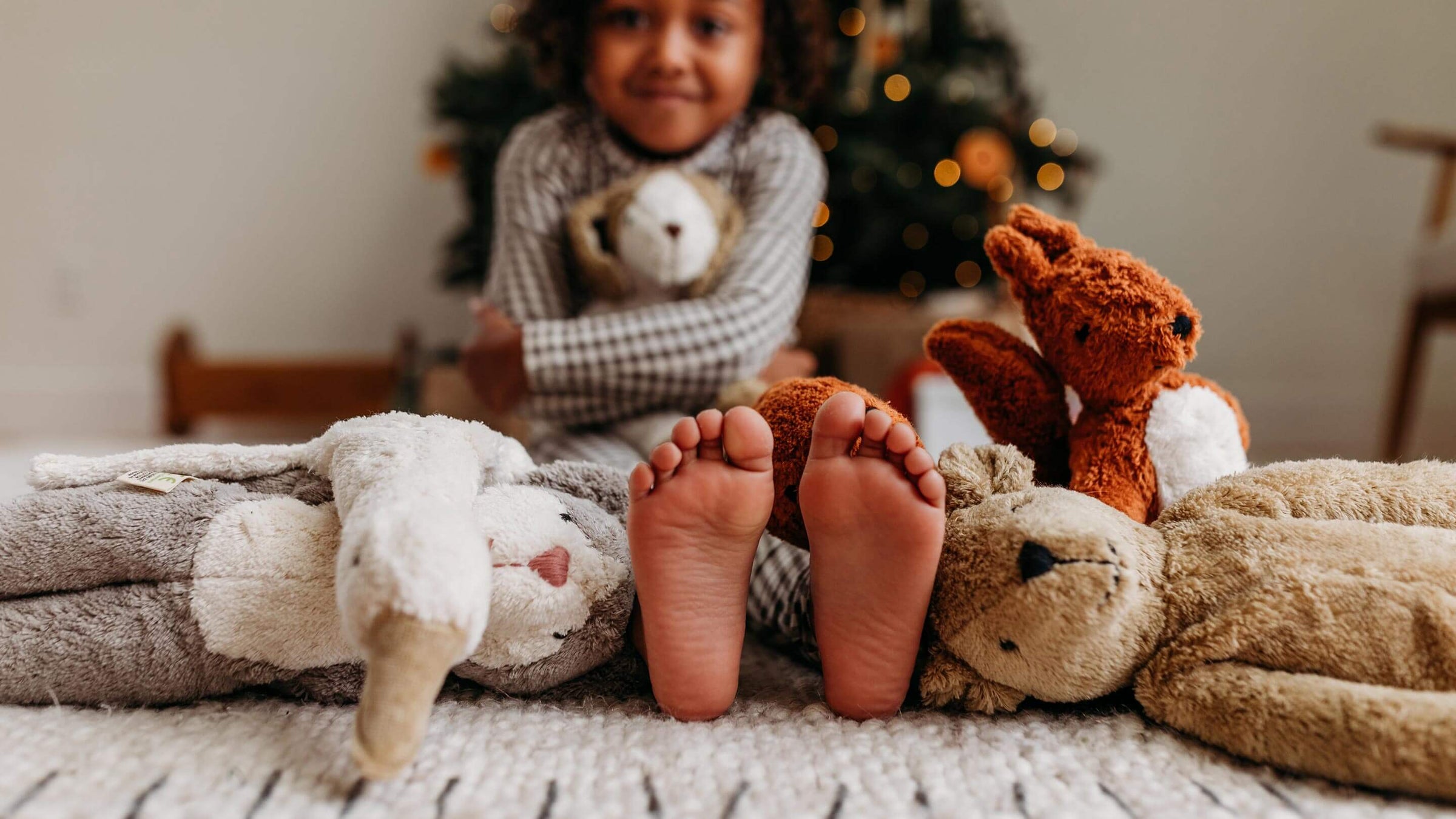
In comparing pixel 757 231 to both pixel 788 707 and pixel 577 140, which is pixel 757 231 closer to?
pixel 577 140

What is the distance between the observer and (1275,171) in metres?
2.11

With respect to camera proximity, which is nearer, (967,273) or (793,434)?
(793,434)

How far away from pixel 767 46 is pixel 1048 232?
66 cm

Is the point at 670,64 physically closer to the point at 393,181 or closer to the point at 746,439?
the point at 746,439

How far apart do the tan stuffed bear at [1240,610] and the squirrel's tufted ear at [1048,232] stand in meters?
0.14

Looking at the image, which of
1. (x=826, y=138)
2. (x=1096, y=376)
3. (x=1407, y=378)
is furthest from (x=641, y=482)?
(x=1407, y=378)

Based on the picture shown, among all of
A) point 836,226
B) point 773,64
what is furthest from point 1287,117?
point 773,64

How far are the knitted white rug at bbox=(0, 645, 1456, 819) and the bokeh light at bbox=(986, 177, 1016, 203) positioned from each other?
4.43ft

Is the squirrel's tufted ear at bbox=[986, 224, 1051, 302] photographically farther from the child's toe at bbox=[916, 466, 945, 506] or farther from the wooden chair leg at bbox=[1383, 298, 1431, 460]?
the wooden chair leg at bbox=[1383, 298, 1431, 460]

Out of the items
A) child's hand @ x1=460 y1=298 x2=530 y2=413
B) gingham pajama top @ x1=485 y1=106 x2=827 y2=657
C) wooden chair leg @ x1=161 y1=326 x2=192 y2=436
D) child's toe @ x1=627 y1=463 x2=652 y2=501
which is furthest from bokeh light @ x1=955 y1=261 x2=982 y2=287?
wooden chair leg @ x1=161 y1=326 x2=192 y2=436

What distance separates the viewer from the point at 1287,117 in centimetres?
209

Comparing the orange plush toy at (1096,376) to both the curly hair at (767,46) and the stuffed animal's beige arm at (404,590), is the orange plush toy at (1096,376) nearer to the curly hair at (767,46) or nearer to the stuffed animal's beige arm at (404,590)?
the stuffed animal's beige arm at (404,590)

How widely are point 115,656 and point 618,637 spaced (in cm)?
24

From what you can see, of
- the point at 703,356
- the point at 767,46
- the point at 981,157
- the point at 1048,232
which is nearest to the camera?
the point at 1048,232
